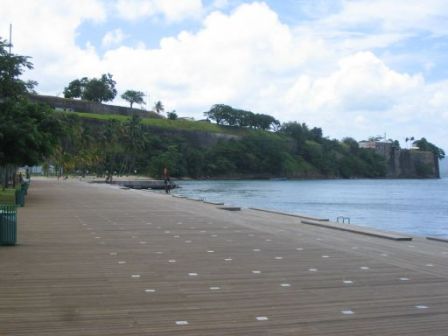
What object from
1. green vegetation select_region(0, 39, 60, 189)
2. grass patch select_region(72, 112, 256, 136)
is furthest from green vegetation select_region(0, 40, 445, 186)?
green vegetation select_region(0, 39, 60, 189)

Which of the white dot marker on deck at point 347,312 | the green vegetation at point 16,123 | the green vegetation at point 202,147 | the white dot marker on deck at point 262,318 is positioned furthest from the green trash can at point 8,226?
the green vegetation at point 202,147

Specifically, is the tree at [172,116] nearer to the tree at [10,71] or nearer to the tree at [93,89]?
the tree at [93,89]

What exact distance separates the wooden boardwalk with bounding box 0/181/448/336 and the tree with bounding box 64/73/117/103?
140 metres

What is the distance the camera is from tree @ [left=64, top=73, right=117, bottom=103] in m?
151

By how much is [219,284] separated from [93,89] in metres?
148

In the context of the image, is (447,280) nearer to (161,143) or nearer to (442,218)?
(442,218)

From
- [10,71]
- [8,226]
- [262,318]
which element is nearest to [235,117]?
[10,71]

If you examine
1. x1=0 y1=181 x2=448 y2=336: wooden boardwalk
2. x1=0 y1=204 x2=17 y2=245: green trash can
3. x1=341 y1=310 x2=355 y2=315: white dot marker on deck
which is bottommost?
x1=341 y1=310 x2=355 y2=315: white dot marker on deck

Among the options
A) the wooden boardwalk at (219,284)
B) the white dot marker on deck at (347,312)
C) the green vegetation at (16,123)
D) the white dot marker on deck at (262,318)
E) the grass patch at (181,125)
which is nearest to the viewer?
the wooden boardwalk at (219,284)

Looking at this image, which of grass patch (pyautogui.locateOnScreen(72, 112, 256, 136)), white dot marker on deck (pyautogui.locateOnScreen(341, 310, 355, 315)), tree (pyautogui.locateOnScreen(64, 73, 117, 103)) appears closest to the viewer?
white dot marker on deck (pyautogui.locateOnScreen(341, 310, 355, 315))

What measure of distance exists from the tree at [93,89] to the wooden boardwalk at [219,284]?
5512 inches

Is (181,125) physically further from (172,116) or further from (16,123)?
(16,123)

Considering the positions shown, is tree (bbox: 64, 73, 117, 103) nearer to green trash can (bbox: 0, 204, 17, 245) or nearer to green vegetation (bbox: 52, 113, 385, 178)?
green vegetation (bbox: 52, 113, 385, 178)

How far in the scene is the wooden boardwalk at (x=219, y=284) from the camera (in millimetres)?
6289
